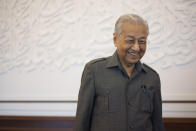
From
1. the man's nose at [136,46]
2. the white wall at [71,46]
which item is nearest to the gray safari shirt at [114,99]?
the man's nose at [136,46]

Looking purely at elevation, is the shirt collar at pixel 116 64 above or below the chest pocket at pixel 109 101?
above

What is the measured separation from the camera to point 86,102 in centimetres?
82

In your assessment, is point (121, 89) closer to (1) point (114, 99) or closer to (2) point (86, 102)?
(1) point (114, 99)

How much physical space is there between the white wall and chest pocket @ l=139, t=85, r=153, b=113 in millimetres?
792

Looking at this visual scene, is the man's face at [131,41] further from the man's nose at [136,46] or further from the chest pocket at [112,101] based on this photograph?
the chest pocket at [112,101]

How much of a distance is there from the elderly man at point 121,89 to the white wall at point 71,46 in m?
0.81

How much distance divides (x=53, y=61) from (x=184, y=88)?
4.30 feet

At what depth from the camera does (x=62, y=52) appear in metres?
1.74

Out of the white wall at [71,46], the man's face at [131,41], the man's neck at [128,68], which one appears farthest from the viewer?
the white wall at [71,46]

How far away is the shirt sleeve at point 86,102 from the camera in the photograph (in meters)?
0.82

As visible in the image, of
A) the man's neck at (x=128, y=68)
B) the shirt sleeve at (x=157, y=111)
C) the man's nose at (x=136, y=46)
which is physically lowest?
the shirt sleeve at (x=157, y=111)

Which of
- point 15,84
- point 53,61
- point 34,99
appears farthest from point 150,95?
point 15,84

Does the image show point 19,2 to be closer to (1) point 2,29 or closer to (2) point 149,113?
(1) point 2,29

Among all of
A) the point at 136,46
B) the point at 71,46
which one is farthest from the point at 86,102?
the point at 71,46
